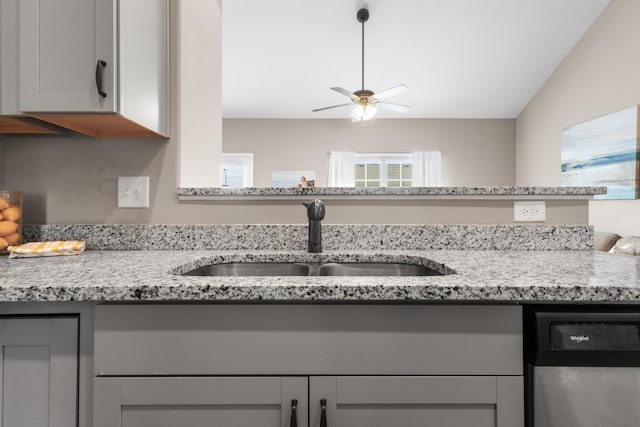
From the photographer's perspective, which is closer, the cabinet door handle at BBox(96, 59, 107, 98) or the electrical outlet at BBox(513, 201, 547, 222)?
the cabinet door handle at BBox(96, 59, 107, 98)

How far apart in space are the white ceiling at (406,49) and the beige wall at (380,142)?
41 centimetres

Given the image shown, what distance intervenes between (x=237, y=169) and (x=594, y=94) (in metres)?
5.08

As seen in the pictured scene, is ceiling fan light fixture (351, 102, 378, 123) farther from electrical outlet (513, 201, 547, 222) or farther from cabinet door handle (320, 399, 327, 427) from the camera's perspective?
cabinet door handle (320, 399, 327, 427)

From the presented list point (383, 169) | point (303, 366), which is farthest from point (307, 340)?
point (383, 169)

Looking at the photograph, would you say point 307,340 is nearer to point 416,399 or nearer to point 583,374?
point 416,399

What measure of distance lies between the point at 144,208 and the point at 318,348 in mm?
923

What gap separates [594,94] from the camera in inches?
159

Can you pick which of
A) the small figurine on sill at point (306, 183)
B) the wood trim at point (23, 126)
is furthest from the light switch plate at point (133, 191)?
the small figurine on sill at point (306, 183)

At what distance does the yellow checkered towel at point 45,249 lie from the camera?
1.03m

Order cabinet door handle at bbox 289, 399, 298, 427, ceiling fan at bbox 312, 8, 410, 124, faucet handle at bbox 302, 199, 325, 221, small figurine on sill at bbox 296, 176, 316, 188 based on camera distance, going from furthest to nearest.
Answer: small figurine on sill at bbox 296, 176, 316, 188
ceiling fan at bbox 312, 8, 410, 124
faucet handle at bbox 302, 199, 325, 221
cabinet door handle at bbox 289, 399, 298, 427

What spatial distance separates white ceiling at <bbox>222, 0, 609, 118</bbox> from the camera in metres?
3.88

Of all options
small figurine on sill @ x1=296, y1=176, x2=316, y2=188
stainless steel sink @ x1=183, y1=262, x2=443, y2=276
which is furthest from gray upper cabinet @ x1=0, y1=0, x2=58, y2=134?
small figurine on sill @ x1=296, y1=176, x2=316, y2=188

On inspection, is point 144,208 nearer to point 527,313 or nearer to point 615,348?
point 527,313

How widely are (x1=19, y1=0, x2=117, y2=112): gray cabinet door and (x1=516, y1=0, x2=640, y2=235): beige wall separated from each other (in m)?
4.38
